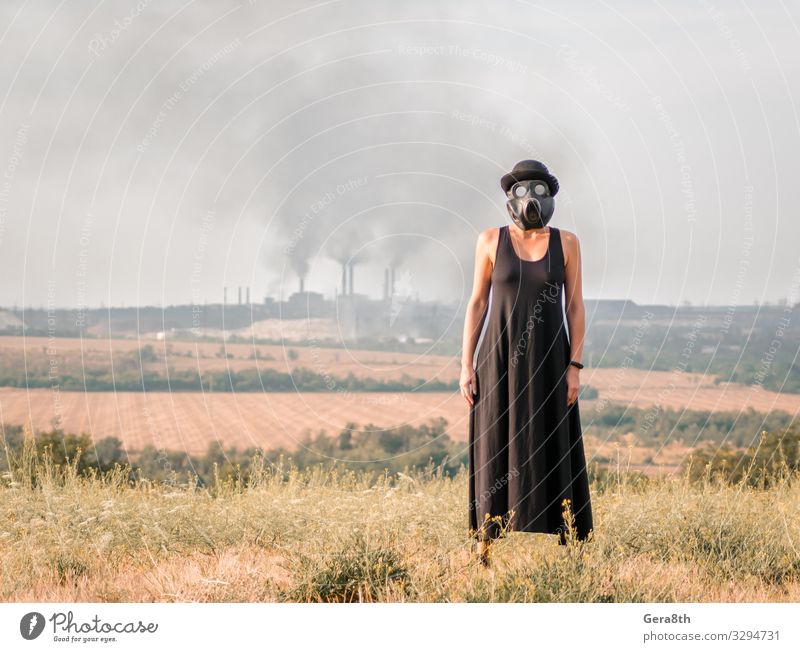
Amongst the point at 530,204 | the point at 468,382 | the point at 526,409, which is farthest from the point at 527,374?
the point at 530,204

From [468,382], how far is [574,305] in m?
0.91

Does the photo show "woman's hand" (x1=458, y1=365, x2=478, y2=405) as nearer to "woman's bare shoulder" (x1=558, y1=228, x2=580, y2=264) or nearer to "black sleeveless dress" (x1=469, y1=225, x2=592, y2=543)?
"black sleeveless dress" (x1=469, y1=225, x2=592, y2=543)

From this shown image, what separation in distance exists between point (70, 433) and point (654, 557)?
5777 millimetres

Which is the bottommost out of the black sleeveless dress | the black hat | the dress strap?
the black sleeveless dress

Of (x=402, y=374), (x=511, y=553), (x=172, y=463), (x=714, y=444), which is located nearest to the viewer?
(x=511, y=553)

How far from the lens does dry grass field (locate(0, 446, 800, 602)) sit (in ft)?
19.7

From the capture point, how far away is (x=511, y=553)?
6641 millimetres

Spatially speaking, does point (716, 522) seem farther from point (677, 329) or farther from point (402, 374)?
point (402, 374)

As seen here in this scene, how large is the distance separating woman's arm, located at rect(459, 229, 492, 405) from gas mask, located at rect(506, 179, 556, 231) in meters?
0.26

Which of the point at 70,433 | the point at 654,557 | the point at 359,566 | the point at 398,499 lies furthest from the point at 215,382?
the point at 654,557

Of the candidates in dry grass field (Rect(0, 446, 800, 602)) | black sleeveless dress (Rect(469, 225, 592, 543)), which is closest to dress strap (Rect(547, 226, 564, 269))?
black sleeveless dress (Rect(469, 225, 592, 543))

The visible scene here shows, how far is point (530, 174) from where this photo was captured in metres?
6.25
